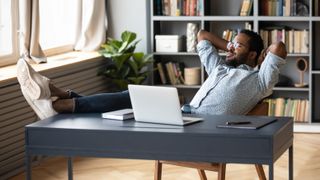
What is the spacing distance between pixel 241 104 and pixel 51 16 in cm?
305

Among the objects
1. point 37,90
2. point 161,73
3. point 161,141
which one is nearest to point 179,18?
point 161,73

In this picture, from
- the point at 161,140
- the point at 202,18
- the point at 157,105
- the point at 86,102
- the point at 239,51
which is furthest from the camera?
the point at 202,18

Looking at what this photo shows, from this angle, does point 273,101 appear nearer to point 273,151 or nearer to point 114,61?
point 114,61

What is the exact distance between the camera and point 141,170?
17.7 ft

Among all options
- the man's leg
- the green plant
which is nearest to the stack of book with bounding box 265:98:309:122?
the green plant

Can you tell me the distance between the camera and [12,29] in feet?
19.1

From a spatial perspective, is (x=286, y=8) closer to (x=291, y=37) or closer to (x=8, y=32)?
(x=291, y=37)

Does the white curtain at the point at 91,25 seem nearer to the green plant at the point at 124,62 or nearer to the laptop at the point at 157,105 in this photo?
the green plant at the point at 124,62

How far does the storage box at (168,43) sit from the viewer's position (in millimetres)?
6926

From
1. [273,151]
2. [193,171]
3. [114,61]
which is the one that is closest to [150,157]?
[273,151]

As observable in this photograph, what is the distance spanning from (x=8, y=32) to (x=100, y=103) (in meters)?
1.99

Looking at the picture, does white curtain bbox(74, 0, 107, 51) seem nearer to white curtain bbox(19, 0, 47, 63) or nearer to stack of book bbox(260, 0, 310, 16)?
white curtain bbox(19, 0, 47, 63)

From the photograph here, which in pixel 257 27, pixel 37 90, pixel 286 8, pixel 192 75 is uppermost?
pixel 286 8

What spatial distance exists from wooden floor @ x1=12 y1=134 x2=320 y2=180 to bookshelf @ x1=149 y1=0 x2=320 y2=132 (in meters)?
1.07
